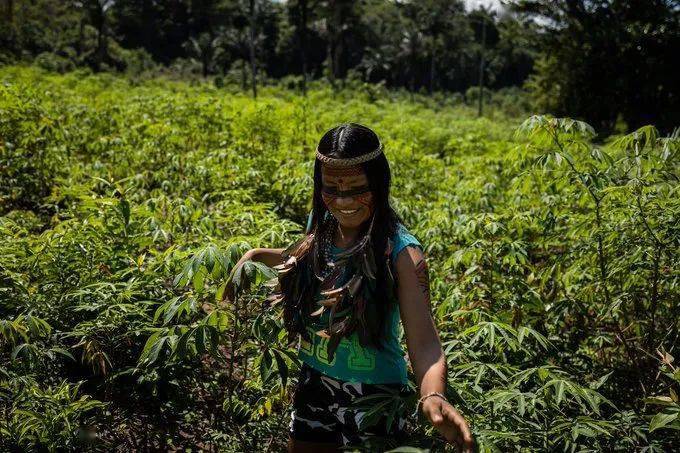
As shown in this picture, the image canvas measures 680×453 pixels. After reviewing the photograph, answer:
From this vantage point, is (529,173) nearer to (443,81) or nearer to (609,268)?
(609,268)

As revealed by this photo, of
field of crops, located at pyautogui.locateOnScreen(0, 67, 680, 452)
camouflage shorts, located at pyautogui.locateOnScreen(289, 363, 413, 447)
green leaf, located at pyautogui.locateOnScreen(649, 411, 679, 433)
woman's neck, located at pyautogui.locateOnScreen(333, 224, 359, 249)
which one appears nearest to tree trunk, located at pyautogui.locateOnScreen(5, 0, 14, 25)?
field of crops, located at pyautogui.locateOnScreen(0, 67, 680, 452)

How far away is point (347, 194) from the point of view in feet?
4.67

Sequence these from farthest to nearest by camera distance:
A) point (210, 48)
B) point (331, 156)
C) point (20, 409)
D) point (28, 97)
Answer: point (210, 48) → point (28, 97) → point (20, 409) → point (331, 156)

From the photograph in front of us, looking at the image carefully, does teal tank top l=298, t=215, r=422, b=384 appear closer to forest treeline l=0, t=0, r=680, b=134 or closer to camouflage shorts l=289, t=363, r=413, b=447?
camouflage shorts l=289, t=363, r=413, b=447

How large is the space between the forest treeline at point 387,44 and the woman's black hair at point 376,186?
47.7 feet

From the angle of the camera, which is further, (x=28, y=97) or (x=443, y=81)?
(x=443, y=81)

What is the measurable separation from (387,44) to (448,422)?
141ft

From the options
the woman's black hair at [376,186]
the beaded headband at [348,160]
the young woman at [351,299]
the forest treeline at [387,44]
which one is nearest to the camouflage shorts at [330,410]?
the young woman at [351,299]

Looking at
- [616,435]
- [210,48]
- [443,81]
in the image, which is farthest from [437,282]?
[443,81]

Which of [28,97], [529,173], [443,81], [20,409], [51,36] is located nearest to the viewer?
[20,409]

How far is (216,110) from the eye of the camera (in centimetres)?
723

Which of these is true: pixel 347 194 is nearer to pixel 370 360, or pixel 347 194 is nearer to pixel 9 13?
pixel 370 360

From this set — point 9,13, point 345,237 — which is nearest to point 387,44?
point 9,13

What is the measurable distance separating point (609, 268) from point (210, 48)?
33512 mm
